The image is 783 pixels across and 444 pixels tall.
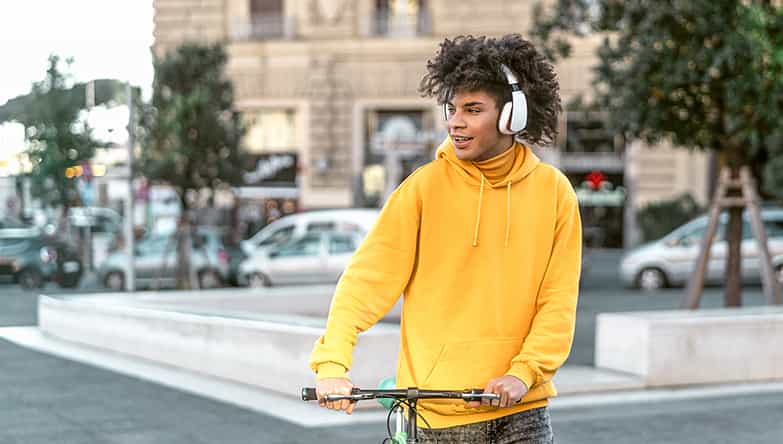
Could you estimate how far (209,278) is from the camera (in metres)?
23.3

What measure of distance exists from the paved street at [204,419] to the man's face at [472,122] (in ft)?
15.6

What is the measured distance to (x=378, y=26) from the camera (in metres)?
34.1

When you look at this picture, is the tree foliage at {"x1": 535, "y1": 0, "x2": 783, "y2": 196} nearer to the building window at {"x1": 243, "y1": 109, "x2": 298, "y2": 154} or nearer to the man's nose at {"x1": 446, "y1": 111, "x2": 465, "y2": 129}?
the man's nose at {"x1": 446, "y1": 111, "x2": 465, "y2": 129}

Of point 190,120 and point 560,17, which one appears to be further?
point 190,120

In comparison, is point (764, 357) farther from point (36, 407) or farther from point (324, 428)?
point (36, 407)

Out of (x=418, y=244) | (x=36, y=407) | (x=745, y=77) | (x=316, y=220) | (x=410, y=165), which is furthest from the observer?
(x=410, y=165)

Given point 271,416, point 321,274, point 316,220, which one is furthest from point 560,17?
point 316,220

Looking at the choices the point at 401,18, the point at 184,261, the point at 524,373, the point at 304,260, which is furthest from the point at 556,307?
the point at 401,18

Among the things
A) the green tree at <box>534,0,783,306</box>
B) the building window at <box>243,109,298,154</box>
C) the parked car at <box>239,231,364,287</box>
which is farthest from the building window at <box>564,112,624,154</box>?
the green tree at <box>534,0,783,306</box>

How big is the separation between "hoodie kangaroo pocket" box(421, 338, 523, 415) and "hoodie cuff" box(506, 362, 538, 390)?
0.07m

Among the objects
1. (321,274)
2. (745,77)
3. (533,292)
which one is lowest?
(321,274)

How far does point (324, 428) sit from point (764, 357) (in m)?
4.20

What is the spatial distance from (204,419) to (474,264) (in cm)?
550

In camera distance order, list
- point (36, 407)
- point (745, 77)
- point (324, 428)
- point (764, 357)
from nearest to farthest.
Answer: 1. point (324, 428)
2. point (36, 407)
3. point (764, 357)
4. point (745, 77)
